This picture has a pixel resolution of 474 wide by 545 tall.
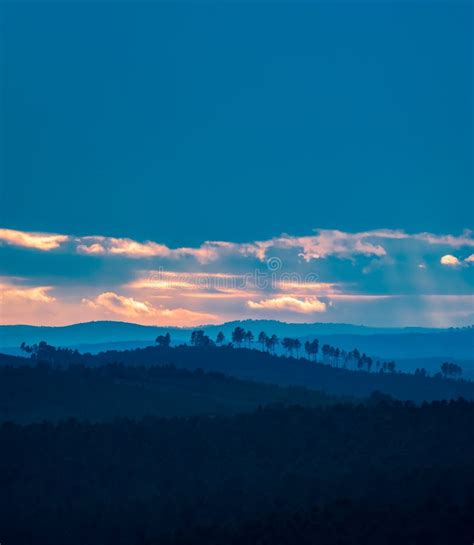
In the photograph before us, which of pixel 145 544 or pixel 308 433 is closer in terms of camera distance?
pixel 145 544

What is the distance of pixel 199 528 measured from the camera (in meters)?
102

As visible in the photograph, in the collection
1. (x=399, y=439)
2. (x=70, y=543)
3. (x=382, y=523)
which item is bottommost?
(x=70, y=543)

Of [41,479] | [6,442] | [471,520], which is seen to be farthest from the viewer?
[6,442]

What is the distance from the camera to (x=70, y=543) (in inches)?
4439

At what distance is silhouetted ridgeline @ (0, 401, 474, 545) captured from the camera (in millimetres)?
93562

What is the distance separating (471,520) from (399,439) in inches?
2342

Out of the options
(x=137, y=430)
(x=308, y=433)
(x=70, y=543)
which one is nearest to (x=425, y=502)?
(x=70, y=543)

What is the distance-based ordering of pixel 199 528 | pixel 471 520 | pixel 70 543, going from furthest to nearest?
pixel 70 543, pixel 199 528, pixel 471 520

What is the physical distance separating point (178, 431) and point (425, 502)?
6859cm

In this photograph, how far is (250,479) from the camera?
134 meters

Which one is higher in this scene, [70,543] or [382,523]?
[382,523]

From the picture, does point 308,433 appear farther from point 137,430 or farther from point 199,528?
point 199,528

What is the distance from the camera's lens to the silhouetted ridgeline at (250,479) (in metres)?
93.6

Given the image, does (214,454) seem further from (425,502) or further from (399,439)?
(425,502)
